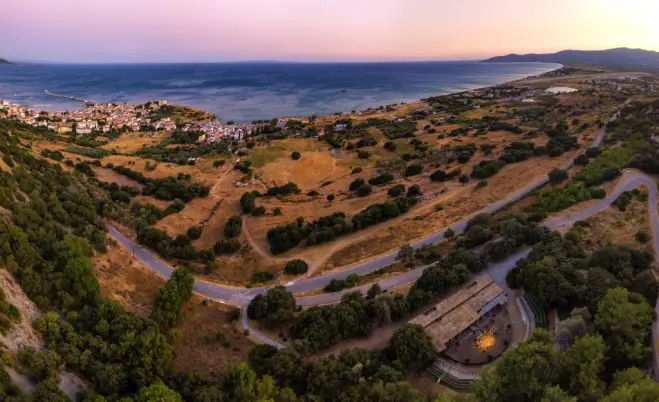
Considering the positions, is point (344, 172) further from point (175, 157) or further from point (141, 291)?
point (141, 291)

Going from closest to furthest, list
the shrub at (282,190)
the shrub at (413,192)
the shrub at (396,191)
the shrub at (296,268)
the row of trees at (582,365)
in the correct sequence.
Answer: the row of trees at (582,365) → the shrub at (296,268) → the shrub at (413,192) → the shrub at (396,191) → the shrub at (282,190)

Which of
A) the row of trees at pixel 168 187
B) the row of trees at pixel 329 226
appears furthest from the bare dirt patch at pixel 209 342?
the row of trees at pixel 168 187

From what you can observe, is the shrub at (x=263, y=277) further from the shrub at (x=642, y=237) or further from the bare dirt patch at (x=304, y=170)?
the shrub at (x=642, y=237)

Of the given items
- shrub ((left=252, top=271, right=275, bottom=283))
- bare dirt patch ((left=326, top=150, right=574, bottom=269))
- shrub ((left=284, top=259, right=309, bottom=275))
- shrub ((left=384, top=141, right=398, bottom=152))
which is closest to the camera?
shrub ((left=252, top=271, right=275, bottom=283))

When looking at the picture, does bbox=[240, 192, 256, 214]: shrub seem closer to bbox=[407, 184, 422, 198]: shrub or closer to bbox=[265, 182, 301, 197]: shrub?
bbox=[265, 182, 301, 197]: shrub

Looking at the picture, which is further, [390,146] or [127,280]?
[390,146]

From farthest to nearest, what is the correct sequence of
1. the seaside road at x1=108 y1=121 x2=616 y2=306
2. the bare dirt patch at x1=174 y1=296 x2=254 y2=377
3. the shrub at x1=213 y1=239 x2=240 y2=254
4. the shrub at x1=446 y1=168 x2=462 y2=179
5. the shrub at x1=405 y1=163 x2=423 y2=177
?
the shrub at x1=405 y1=163 x2=423 y2=177 → the shrub at x1=446 y1=168 x2=462 y2=179 → the shrub at x1=213 y1=239 x2=240 y2=254 → the seaside road at x1=108 y1=121 x2=616 y2=306 → the bare dirt patch at x1=174 y1=296 x2=254 y2=377

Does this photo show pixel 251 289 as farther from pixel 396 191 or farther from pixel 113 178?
pixel 113 178

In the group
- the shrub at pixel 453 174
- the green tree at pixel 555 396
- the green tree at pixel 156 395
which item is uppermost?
the shrub at pixel 453 174

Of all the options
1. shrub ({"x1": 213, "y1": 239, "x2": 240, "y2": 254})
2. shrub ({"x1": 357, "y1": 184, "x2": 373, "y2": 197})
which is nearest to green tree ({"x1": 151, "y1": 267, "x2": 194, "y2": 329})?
shrub ({"x1": 213, "y1": 239, "x2": 240, "y2": 254})

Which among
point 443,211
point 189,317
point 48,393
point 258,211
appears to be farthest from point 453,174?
point 48,393
